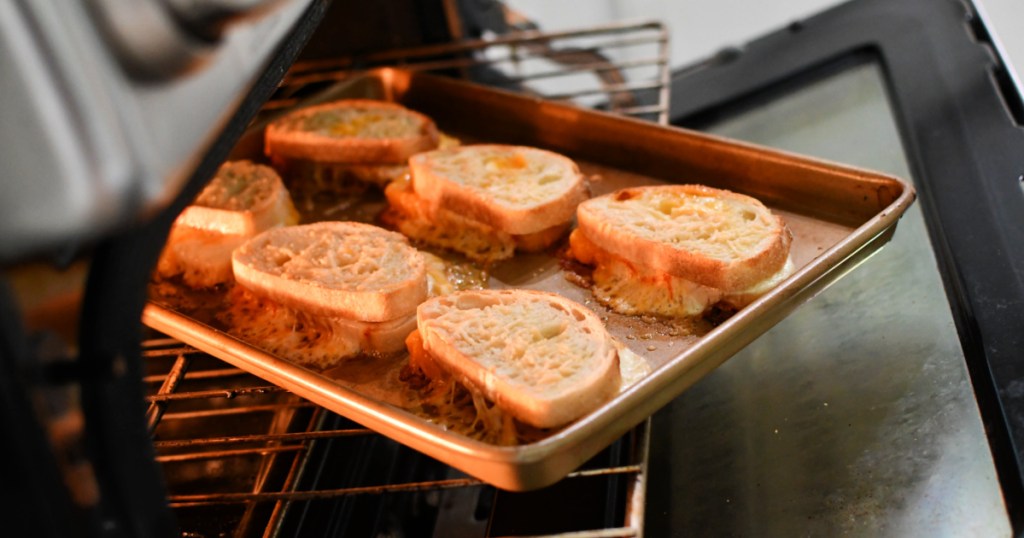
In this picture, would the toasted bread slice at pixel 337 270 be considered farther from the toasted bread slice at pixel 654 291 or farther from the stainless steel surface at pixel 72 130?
the stainless steel surface at pixel 72 130

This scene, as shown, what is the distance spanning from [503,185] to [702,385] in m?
0.60

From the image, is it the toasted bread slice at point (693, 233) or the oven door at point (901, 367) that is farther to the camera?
the toasted bread slice at point (693, 233)

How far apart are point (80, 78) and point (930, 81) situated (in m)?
2.04

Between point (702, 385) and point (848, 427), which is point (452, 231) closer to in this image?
point (702, 385)

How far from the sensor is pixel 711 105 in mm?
2512

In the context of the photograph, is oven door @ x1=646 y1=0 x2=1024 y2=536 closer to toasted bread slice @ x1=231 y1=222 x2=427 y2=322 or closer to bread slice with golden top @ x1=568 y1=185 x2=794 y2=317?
bread slice with golden top @ x1=568 y1=185 x2=794 y2=317

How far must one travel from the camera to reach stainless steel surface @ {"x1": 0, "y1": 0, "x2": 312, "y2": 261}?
1.96 ft

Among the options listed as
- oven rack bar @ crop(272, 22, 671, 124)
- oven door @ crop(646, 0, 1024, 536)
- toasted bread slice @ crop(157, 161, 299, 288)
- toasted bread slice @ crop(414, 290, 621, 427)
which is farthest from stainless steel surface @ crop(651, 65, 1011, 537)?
toasted bread slice @ crop(157, 161, 299, 288)

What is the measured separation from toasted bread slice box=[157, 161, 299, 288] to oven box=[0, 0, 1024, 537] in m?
0.18

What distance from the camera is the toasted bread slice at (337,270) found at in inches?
64.9

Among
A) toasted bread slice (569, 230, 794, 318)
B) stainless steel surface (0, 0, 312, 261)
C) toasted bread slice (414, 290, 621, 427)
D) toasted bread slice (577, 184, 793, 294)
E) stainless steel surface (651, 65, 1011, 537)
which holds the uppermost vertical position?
stainless steel surface (0, 0, 312, 261)

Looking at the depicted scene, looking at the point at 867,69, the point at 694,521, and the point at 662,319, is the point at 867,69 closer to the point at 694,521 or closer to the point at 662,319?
the point at 662,319

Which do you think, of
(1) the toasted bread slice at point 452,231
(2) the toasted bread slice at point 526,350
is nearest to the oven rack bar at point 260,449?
(2) the toasted bread slice at point 526,350

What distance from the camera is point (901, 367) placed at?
1585 mm
